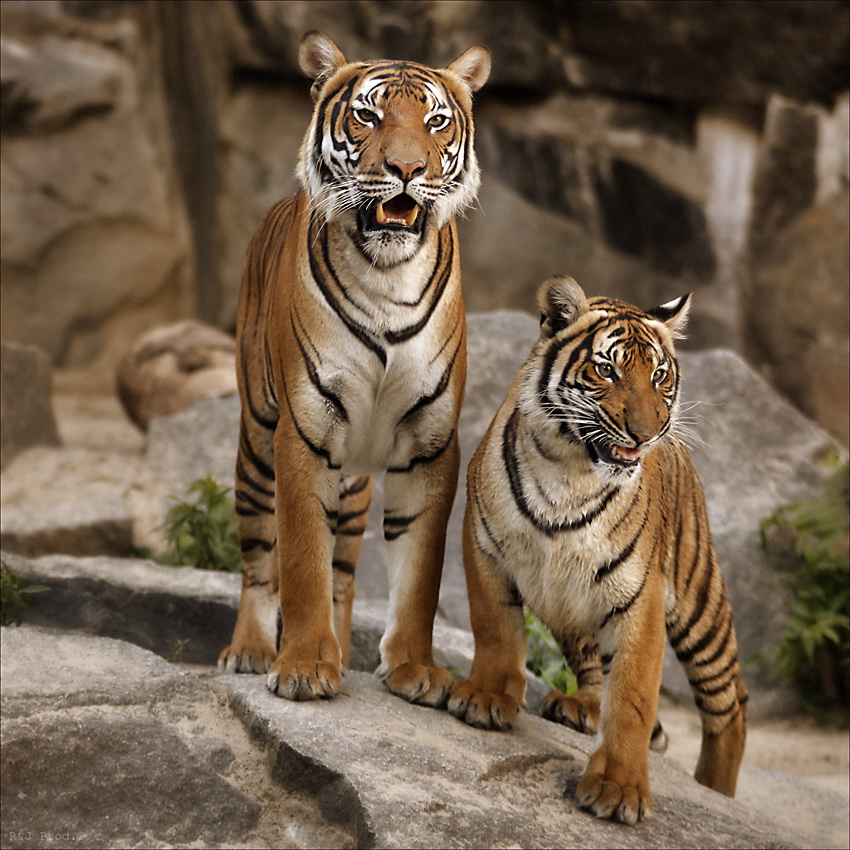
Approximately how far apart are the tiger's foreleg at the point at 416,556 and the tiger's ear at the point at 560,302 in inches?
18.0

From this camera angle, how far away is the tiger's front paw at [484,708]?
2.94 meters

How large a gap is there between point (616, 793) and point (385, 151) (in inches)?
62.2

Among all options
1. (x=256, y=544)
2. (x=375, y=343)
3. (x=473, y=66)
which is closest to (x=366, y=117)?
(x=473, y=66)

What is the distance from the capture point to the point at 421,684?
3.03m

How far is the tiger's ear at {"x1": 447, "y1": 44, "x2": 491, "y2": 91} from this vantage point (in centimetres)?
313

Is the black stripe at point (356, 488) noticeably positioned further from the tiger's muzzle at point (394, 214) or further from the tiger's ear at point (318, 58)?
the tiger's ear at point (318, 58)

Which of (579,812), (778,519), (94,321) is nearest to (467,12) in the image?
(94,321)

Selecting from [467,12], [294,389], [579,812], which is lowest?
[579,812]

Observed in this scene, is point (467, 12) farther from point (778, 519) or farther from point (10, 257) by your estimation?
point (778, 519)

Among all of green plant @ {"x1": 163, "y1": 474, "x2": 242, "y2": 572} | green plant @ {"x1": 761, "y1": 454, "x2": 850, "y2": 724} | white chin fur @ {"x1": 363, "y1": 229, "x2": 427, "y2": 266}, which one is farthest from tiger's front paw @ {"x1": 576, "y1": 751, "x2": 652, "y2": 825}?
green plant @ {"x1": 163, "y1": 474, "x2": 242, "y2": 572}

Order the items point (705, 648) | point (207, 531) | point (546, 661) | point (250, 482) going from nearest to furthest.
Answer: point (705, 648) < point (250, 482) < point (546, 661) < point (207, 531)

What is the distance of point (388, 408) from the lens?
9.89ft

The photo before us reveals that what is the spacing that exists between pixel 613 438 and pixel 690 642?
110 cm

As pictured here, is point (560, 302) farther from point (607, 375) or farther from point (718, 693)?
point (718, 693)
